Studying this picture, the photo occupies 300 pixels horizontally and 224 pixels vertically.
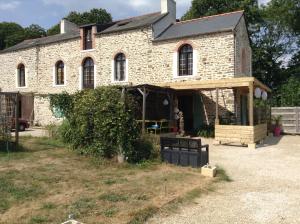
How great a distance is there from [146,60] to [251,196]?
1414 cm

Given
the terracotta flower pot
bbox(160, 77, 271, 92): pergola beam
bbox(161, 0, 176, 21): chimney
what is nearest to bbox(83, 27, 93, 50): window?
bbox(161, 0, 176, 21): chimney

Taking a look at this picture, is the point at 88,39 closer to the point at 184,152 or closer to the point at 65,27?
the point at 65,27

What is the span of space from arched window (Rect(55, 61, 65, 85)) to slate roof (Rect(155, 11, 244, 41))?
7841mm

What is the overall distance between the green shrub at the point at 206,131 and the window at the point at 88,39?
9555 millimetres

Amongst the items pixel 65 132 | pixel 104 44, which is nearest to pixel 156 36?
pixel 104 44

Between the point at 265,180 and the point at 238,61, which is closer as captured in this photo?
the point at 265,180

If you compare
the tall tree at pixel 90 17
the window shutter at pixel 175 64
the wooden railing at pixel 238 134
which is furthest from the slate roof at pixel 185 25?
the tall tree at pixel 90 17

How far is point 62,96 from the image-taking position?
1689 cm

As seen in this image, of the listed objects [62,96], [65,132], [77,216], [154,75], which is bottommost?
[77,216]

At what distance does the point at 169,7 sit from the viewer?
21.5 m

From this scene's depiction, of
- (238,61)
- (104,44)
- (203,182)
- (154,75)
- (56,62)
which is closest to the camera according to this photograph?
(203,182)

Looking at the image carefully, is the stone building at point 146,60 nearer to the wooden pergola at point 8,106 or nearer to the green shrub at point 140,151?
the green shrub at point 140,151

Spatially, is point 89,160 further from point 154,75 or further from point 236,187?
point 154,75

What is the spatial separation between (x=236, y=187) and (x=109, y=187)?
2.61 m
